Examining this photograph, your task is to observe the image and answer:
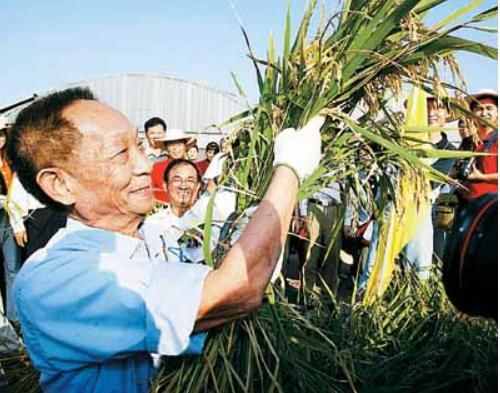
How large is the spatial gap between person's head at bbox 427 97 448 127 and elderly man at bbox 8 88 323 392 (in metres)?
0.48

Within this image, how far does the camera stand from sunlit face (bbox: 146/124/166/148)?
196 inches

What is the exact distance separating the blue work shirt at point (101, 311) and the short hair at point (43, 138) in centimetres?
20

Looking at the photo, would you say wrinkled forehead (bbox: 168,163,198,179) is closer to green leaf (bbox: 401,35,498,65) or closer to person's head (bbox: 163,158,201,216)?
person's head (bbox: 163,158,201,216)

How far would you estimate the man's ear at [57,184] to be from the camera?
1.39 meters

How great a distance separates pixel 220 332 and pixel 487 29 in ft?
2.98

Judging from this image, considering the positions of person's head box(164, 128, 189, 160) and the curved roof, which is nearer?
person's head box(164, 128, 189, 160)

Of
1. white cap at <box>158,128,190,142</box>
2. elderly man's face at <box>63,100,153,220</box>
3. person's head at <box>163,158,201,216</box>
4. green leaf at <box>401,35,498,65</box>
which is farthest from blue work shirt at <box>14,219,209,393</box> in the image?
white cap at <box>158,128,190,142</box>

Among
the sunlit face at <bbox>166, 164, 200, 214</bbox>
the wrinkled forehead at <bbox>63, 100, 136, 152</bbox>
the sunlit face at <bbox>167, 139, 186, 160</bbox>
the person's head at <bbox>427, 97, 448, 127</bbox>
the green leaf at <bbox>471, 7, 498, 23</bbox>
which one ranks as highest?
the green leaf at <bbox>471, 7, 498, 23</bbox>

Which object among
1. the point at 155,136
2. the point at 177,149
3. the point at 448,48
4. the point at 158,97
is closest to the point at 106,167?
the point at 448,48

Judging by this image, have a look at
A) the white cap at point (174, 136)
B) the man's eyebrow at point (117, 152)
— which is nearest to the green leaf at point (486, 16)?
the man's eyebrow at point (117, 152)

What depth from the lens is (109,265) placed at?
49.0 inches

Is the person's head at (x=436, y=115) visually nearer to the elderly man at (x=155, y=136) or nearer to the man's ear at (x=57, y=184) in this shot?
the man's ear at (x=57, y=184)

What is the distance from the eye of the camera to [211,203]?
1423 mm

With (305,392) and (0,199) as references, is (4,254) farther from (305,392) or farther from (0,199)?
(305,392)
